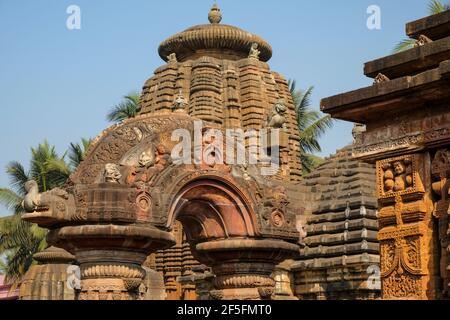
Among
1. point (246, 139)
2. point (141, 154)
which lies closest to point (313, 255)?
point (246, 139)

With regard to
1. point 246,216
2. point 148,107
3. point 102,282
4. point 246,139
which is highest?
point 148,107

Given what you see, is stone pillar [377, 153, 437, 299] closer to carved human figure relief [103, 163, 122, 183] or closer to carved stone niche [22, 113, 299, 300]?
carved stone niche [22, 113, 299, 300]

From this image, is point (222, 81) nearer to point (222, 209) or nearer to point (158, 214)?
point (222, 209)

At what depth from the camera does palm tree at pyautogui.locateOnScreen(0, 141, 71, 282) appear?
30.4 metres

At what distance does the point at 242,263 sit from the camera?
13391 mm

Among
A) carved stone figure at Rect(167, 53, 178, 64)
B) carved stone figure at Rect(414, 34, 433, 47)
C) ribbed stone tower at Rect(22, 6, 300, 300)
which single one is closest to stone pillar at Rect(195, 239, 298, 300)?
ribbed stone tower at Rect(22, 6, 300, 300)

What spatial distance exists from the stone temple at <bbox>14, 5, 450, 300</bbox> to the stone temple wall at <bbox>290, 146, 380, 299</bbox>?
1.5 inches

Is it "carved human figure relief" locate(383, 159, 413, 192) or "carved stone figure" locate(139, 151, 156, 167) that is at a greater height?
"carved stone figure" locate(139, 151, 156, 167)

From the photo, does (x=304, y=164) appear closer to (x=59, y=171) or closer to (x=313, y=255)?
(x=59, y=171)

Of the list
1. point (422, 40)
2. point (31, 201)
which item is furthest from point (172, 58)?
point (422, 40)

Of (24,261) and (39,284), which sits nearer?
(39,284)

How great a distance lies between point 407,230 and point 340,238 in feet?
42.0

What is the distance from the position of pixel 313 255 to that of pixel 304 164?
1664 centimetres

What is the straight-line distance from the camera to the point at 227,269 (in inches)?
532
